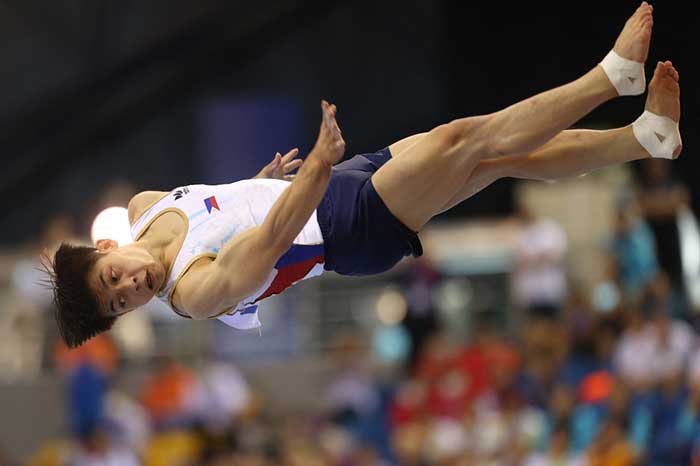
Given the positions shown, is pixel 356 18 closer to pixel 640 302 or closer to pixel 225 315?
pixel 640 302

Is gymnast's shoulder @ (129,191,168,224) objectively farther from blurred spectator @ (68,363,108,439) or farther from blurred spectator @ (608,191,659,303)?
blurred spectator @ (68,363,108,439)

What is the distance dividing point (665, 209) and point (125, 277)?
6327 millimetres

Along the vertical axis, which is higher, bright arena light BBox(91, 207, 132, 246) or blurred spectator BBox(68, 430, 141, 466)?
bright arena light BBox(91, 207, 132, 246)

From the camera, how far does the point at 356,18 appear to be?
607 inches

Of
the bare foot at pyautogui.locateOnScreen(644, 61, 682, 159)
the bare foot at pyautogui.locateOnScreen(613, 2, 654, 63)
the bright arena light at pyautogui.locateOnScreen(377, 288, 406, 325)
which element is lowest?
the bright arena light at pyautogui.locateOnScreen(377, 288, 406, 325)

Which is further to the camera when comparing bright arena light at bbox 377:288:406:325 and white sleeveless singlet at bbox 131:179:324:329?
bright arena light at bbox 377:288:406:325

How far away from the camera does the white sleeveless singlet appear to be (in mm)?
5777

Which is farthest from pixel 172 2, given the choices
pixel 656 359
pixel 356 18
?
pixel 656 359

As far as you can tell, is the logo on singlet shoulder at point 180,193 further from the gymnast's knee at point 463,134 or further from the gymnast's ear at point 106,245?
the gymnast's knee at point 463,134

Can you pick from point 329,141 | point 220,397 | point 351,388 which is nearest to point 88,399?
point 220,397

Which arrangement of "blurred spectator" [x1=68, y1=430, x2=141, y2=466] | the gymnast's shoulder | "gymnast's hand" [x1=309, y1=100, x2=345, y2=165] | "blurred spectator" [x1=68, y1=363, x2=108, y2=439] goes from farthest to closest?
"blurred spectator" [x1=68, y1=363, x2=108, y2=439]
"blurred spectator" [x1=68, y1=430, x2=141, y2=466]
the gymnast's shoulder
"gymnast's hand" [x1=309, y1=100, x2=345, y2=165]

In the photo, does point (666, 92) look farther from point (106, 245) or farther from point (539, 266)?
point (539, 266)

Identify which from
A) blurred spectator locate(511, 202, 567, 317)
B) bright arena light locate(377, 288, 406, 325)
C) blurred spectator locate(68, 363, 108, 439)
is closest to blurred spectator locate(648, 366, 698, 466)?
blurred spectator locate(511, 202, 567, 317)

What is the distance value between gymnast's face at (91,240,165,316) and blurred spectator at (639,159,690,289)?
6.03 metres
